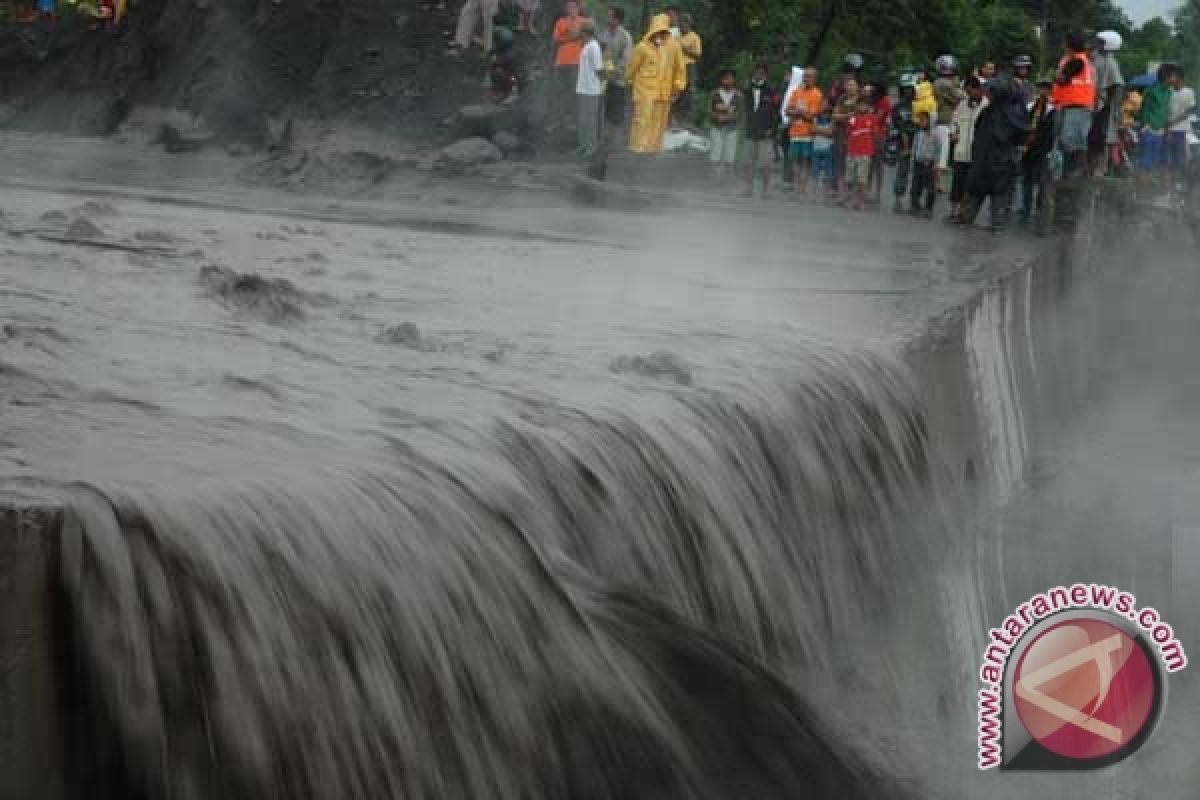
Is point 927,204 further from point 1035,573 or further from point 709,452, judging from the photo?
point 709,452

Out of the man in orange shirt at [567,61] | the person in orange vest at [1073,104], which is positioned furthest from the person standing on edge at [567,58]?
the person in orange vest at [1073,104]

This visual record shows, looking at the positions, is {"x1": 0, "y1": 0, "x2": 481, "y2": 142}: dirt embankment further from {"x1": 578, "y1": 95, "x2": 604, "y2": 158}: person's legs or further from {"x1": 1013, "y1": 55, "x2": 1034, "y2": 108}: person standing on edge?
{"x1": 1013, "y1": 55, "x2": 1034, "y2": 108}: person standing on edge

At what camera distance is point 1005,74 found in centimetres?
1465

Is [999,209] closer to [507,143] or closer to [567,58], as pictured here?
[507,143]

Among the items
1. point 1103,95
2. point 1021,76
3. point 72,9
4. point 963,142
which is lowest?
point 963,142

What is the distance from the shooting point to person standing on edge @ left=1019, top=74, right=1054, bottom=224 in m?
14.7

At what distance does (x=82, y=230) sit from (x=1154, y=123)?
1382 centimetres

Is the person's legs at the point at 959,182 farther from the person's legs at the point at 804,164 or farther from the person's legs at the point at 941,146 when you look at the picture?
the person's legs at the point at 804,164

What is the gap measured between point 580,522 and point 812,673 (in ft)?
3.44

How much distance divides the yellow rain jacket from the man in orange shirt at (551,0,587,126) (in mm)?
3056

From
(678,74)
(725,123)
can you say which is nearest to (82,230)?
(678,74)

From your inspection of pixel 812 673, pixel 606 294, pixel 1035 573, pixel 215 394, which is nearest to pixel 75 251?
pixel 606 294

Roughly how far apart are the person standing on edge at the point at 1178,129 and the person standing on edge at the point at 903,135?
2449 mm

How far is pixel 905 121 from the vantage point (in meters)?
18.2
